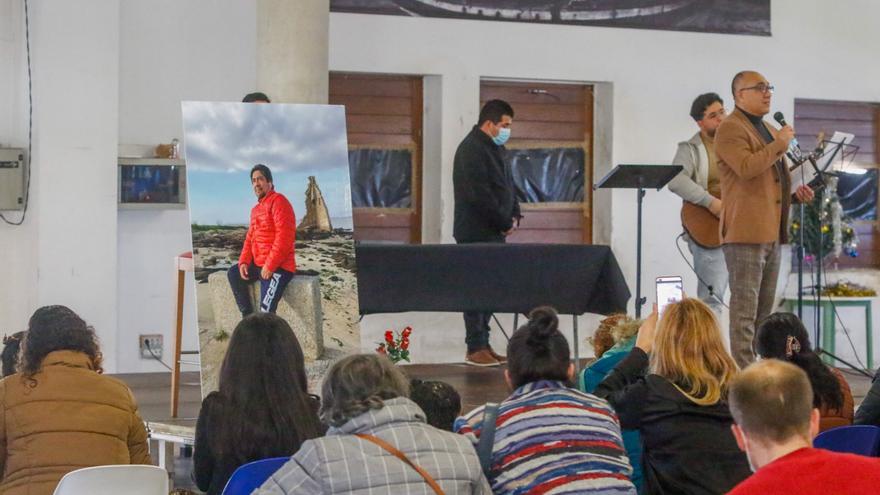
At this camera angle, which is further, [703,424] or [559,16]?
[559,16]

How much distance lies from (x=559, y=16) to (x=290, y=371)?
5.53 meters

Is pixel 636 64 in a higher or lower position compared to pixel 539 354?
higher

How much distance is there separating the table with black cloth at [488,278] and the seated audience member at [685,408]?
117 inches

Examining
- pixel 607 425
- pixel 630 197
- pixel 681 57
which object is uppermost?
pixel 681 57

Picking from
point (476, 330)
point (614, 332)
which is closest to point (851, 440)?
point (614, 332)

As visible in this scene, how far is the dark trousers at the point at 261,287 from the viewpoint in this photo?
5281 millimetres

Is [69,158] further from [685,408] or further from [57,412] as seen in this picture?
[685,408]

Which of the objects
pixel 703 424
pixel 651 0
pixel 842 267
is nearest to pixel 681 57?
pixel 651 0

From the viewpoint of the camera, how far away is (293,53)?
725 centimetres

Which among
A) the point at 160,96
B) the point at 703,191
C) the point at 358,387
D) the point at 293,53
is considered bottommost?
the point at 358,387

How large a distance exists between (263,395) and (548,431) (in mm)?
847

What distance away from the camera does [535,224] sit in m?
8.74

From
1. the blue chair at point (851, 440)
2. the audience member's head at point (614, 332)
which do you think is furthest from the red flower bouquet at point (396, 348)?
the blue chair at point (851, 440)

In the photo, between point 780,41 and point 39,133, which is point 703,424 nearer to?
point 39,133
